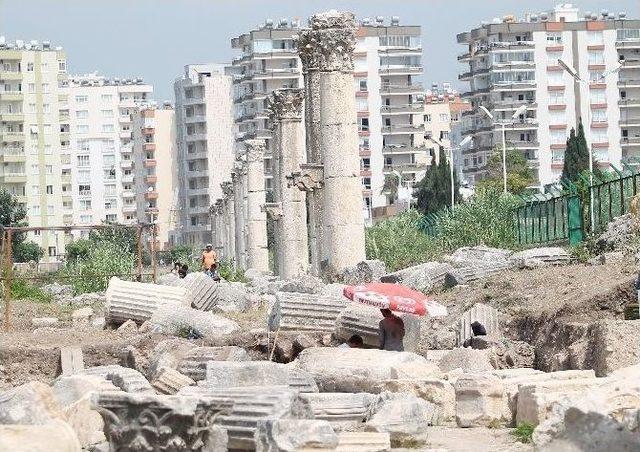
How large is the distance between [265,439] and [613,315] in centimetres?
913

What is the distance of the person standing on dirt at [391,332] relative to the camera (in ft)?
75.8

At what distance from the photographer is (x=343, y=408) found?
17359 millimetres

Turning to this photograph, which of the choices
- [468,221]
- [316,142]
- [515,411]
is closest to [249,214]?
[468,221]

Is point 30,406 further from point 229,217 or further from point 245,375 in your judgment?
point 229,217

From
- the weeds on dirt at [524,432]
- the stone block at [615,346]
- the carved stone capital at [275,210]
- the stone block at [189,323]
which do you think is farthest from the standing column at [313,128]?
the weeds on dirt at [524,432]

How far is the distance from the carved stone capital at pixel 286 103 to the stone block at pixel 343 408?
32641 millimetres

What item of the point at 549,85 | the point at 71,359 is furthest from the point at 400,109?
the point at 71,359

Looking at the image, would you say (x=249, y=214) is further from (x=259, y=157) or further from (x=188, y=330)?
(x=188, y=330)

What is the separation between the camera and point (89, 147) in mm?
196125

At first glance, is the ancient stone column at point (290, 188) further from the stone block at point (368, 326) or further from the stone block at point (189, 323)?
the stone block at point (368, 326)

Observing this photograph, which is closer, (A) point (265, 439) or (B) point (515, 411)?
(A) point (265, 439)

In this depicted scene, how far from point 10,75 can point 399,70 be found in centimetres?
3226

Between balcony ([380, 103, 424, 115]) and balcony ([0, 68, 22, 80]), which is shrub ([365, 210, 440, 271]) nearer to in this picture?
balcony ([0, 68, 22, 80])

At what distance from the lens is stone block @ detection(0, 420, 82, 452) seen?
13016 millimetres
